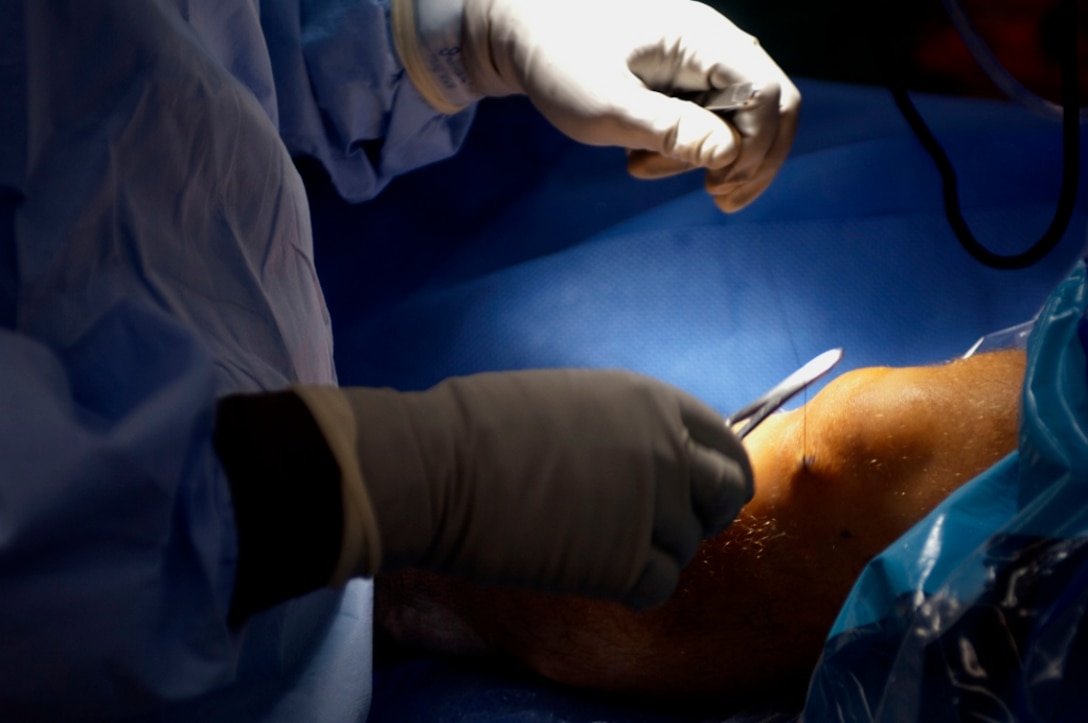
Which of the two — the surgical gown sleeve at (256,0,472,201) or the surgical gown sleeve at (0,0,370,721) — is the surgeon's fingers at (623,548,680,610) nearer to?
the surgical gown sleeve at (0,0,370,721)

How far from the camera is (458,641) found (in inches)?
48.1

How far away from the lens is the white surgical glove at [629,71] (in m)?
1.13

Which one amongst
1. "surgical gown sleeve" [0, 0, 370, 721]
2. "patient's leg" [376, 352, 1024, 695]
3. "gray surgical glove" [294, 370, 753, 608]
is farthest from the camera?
"patient's leg" [376, 352, 1024, 695]

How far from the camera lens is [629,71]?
3.95 feet

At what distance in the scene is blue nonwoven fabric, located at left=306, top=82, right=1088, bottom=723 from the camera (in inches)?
54.6

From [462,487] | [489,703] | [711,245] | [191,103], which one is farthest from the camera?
[711,245]

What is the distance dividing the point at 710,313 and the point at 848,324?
23 centimetres

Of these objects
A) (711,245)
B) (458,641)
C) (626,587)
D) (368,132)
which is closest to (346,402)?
(626,587)

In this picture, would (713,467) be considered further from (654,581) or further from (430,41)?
(430,41)

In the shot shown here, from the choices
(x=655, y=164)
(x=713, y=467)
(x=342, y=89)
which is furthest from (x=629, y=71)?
(x=713, y=467)

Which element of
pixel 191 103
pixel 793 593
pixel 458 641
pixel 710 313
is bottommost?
pixel 458 641

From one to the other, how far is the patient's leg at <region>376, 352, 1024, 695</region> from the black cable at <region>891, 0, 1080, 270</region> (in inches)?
14.0

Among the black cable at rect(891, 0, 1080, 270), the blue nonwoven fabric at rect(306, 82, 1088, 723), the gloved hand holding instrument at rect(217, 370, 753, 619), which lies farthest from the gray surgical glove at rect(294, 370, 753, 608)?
the black cable at rect(891, 0, 1080, 270)

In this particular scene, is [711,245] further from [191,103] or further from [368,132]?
[191,103]
